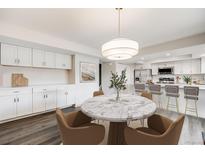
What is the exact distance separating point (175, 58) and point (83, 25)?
5.32m

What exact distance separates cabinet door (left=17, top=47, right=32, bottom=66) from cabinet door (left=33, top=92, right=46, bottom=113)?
954mm

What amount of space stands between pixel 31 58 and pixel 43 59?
14.6 inches

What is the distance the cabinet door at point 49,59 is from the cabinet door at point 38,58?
0.38ft

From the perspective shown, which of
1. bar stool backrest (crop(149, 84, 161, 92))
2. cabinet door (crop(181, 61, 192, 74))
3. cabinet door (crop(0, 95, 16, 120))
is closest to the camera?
cabinet door (crop(0, 95, 16, 120))

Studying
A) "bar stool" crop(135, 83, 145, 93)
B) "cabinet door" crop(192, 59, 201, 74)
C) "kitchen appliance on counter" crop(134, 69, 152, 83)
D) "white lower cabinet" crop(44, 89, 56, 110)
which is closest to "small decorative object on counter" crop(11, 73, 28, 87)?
"white lower cabinet" crop(44, 89, 56, 110)

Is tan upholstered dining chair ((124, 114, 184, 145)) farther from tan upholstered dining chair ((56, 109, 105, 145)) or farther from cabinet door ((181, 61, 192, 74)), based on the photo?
cabinet door ((181, 61, 192, 74))

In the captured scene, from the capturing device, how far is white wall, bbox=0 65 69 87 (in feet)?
11.1

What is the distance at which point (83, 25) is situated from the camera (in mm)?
2639

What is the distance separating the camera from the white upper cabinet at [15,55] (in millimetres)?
3051

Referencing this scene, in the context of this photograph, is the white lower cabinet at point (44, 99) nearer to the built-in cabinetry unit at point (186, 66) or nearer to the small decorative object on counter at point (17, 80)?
the small decorative object on counter at point (17, 80)

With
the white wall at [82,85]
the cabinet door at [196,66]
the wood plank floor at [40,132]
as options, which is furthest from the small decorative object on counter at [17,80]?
the cabinet door at [196,66]

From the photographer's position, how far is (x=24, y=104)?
323cm

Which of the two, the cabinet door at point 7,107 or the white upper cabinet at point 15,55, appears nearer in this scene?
the cabinet door at point 7,107

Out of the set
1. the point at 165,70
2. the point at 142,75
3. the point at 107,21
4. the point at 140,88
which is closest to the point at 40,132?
Result: the point at 107,21
